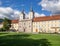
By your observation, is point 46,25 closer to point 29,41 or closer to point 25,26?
point 25,26

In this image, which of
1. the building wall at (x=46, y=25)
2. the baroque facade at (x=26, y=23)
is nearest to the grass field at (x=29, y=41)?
the building wall at (x=46, y=25)

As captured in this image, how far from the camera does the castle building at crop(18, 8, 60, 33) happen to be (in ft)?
309

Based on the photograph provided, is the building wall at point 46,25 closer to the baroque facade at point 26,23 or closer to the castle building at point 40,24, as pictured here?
the castle building at point 40,24

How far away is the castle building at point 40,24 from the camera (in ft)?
309

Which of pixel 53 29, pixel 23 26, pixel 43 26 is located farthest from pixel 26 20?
pixel 53 29

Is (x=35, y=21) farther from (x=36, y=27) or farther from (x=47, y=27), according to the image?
(x=47, y=27)

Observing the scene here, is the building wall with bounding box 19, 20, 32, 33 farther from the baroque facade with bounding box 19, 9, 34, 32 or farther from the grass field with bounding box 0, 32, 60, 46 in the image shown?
the grass field with bounding box 0, 32, 60, 46

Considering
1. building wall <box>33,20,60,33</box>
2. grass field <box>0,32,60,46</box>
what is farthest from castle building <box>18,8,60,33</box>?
grass field <box>0,32,60,46</box>

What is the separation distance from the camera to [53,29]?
93812 millimetres

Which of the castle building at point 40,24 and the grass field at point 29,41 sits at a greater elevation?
the castle building at point 40,24

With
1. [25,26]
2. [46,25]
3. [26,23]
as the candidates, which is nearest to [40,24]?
[46,25]

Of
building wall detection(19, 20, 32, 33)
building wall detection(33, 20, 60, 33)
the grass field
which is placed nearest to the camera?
the grass field

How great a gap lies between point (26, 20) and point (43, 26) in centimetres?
1474

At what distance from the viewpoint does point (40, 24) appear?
103m
